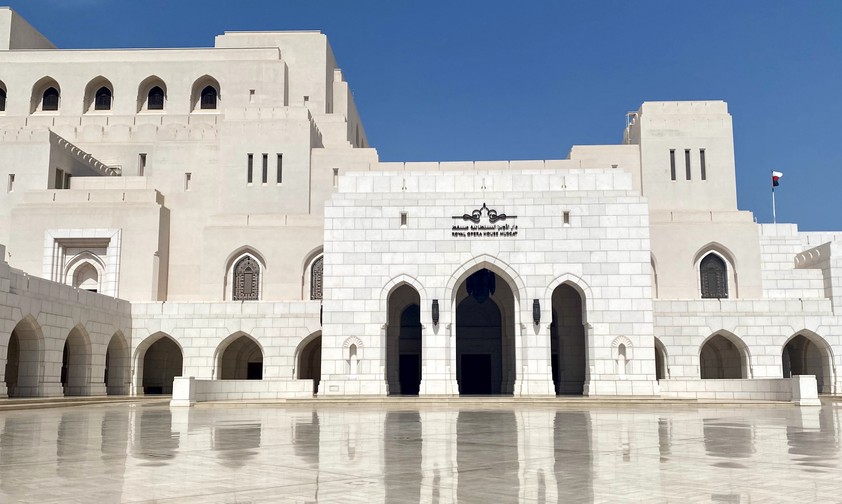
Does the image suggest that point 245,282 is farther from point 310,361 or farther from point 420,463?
point 420,463

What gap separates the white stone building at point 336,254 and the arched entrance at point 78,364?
92 mm

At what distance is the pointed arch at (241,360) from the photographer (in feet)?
134

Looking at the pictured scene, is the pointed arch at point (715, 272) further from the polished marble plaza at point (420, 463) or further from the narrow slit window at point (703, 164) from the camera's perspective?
the polished marble plaza at point (420, 463)

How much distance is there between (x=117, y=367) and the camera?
1492 inches

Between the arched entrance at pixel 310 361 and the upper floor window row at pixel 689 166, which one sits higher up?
the upper floor window row at pixel 689 166

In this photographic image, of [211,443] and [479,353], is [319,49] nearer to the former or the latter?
[479,353]

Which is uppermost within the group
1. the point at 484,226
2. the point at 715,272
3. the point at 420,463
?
the point at 484,226

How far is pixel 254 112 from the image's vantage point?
4672 cm

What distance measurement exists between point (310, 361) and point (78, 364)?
12.2 m

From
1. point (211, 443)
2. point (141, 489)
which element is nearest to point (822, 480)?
point (141, 489)

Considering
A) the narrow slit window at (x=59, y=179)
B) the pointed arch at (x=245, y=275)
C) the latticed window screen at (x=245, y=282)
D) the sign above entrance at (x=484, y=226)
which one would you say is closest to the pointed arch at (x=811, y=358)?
the sign above entrance at (x=484, y=226)

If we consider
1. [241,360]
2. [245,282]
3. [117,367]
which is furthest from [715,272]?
[117,367]

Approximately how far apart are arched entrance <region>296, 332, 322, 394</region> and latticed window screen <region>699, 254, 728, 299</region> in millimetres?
19498

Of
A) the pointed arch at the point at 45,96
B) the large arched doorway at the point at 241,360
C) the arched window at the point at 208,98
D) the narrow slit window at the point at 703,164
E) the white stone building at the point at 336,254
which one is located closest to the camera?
the white stone building at the point at 336,254
